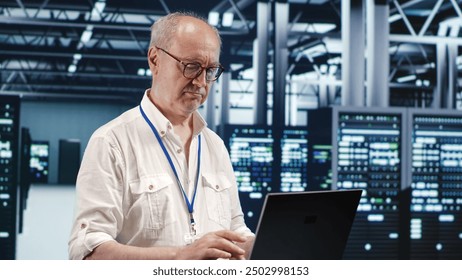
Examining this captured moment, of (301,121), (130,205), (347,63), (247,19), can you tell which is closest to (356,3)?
(347,63)

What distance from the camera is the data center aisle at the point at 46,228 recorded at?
326 inches

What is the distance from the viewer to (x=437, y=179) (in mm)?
5633

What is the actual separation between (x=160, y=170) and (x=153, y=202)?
87 millimetres

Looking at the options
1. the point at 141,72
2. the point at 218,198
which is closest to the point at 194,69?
the point at 218,198

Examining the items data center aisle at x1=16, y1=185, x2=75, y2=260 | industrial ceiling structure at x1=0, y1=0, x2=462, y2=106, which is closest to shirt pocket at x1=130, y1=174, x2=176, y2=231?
data center aisle at x1=16, y1=185, x2=75, y2=260

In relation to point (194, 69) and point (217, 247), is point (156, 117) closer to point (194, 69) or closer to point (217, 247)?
point (194, 69)

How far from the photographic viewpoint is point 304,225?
5.14 ft

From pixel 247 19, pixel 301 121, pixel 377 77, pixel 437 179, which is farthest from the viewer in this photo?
pixel 301 121

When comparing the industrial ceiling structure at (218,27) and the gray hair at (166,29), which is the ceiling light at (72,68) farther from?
the gray hair at (166,29)

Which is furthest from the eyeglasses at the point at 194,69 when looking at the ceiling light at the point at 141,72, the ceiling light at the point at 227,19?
the ceiling light at the point at 141,72

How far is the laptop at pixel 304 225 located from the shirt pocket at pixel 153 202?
371 mm
